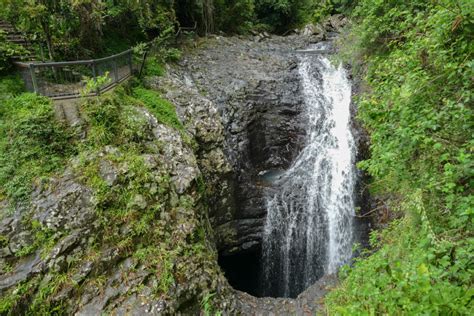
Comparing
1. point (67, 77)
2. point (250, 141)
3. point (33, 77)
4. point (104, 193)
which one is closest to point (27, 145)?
point (33, 77)

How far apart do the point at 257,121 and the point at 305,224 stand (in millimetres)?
4059

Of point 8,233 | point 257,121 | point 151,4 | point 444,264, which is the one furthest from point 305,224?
point 151,4

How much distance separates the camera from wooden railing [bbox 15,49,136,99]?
699cm

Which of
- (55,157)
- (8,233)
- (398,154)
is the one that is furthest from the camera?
(55,157)

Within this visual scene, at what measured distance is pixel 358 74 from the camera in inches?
432

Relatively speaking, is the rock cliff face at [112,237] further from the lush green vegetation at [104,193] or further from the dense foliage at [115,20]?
the dense foliage at [115,20]

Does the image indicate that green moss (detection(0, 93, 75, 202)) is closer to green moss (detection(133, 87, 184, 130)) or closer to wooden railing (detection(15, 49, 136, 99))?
wooden railing (detection(15, 49, 136, 99))

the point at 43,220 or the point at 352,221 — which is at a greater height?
the point at 43,220

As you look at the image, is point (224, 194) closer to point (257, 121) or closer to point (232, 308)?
point (257, 121)

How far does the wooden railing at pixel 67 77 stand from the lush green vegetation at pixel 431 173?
21.3ft

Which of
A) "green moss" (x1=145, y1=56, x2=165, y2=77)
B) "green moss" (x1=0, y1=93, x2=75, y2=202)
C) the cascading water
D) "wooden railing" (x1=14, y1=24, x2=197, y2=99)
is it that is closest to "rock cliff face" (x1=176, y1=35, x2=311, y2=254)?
the cascading water

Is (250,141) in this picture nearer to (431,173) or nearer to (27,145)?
(27,145)

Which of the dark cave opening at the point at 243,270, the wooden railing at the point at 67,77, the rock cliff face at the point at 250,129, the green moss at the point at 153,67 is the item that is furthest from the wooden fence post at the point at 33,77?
the dark cave opening at the point at 243,270

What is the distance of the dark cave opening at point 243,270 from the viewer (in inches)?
417
